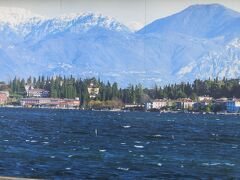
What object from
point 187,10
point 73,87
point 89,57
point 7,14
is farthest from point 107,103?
point 187,10

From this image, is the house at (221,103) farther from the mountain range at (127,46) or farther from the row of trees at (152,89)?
the mountain range at (127,46)

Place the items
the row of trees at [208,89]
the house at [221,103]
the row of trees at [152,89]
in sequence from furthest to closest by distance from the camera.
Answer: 1. the house at [221,103]
2. the row of trees at [208,89]
3. the row of trees at [152,89]

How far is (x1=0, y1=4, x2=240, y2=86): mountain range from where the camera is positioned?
319 inches

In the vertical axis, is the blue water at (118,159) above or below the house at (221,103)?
below

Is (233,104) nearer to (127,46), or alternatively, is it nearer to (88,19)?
(127,46)

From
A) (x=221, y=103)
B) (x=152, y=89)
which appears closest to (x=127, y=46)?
(x=152, y=89)

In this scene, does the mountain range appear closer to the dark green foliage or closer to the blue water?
the dark green foliage

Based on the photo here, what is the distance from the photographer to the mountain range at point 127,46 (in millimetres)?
8094

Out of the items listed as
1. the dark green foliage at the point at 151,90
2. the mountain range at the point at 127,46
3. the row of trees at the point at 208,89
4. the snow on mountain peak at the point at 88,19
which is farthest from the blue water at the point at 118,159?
the snow on mountain peak at the point at 88,19

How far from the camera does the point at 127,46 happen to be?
10.0 m

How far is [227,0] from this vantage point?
21.5 feet

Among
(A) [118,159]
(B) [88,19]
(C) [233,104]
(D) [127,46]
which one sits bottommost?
(A) [118,159]

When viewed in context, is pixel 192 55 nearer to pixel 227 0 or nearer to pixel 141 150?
pixel 227 0

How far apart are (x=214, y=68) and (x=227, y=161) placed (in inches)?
211
